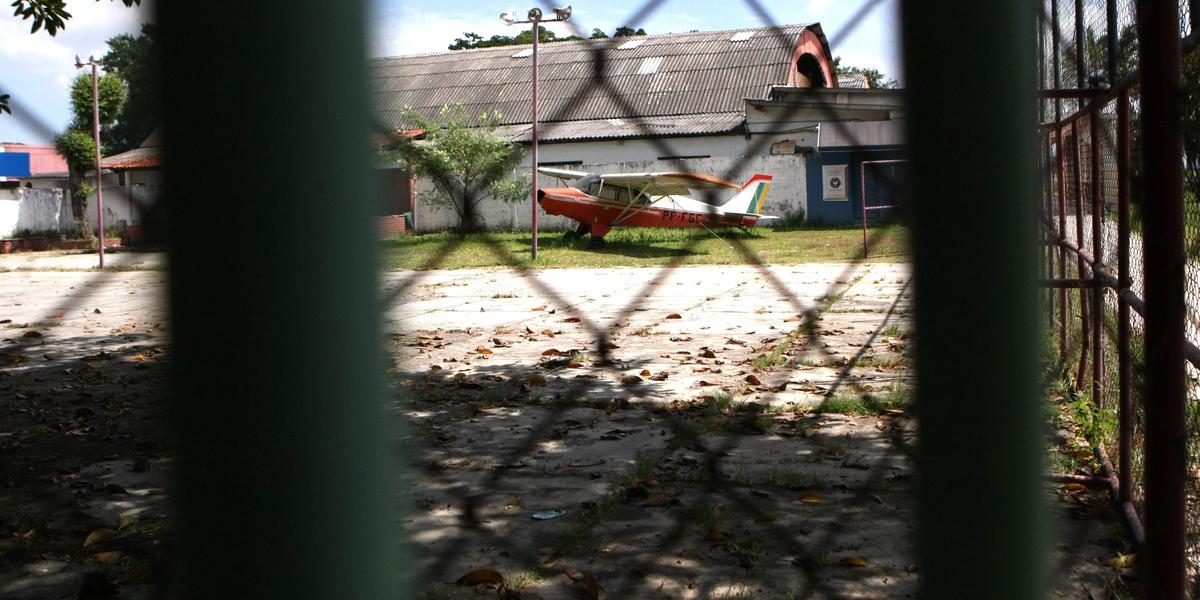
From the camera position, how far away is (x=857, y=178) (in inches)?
615

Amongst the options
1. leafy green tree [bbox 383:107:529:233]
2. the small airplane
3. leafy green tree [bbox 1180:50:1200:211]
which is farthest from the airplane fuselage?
leafy green tree [bbox 1180:50:1200:211]

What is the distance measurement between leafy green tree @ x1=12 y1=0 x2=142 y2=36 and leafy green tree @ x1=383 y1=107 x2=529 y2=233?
2.08ft

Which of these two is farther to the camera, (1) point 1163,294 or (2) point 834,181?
(2) point 834,181

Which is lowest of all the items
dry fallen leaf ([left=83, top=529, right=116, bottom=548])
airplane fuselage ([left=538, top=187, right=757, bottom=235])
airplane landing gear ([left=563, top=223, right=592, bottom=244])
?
dry fallen leaf ([left=83, top=529, right=116, bottom=548])

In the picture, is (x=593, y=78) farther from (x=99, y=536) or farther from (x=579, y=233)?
(x=579, y=233)

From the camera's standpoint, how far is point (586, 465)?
2.88 metres

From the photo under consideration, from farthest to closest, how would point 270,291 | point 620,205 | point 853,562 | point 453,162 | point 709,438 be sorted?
1. point 620,205
2. point 709,438
3. point 853,562
4. point 453,162
5. point 270,291

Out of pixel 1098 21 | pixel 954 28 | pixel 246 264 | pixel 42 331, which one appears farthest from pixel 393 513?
pixel 42 331

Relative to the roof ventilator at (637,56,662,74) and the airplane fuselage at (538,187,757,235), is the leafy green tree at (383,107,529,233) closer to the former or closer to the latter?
the roof ventilator at (637,56,662,74)

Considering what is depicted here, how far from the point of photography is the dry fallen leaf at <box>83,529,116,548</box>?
7.22ft

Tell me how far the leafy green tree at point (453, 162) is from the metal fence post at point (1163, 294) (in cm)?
53

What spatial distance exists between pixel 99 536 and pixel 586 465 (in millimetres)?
1201

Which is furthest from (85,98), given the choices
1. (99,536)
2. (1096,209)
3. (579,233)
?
(579,233)

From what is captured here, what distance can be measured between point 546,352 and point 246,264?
4800 millimetres
